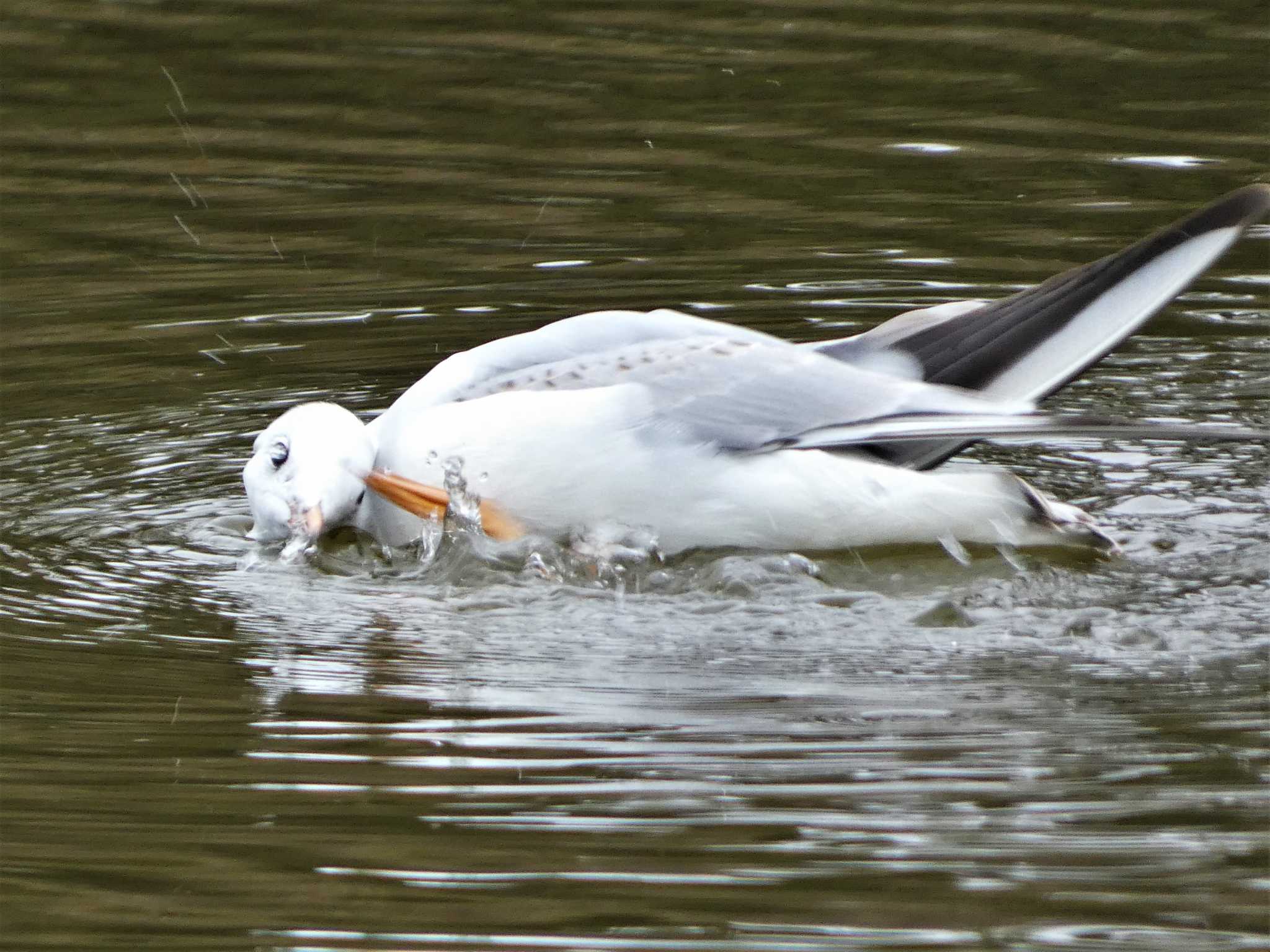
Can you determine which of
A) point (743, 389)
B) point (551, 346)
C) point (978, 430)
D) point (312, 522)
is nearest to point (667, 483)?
point (743, 389)

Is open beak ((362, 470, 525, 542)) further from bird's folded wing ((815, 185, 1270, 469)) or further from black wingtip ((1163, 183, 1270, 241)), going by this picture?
black wingtip ((1163, 183, 1270, 241))

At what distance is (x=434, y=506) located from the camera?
5238 millimetres

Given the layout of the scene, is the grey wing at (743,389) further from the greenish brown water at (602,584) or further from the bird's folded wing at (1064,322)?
the greenish brown water at (602,584)

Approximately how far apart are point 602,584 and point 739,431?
1.71ft

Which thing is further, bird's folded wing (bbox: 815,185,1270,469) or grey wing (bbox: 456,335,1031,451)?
bird's folded wing (bbox: 815,185,1270,469)

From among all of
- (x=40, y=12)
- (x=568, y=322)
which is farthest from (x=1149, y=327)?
(x=40, y=12)

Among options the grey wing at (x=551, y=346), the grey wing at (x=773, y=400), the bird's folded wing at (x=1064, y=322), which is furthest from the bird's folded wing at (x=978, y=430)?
the grey wing at (x=551, y=346)

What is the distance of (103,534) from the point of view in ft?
18.8

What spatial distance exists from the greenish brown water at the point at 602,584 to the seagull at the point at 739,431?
0.42 feet

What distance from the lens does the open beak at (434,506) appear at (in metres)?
5.22

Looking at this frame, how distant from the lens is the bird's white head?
17.6 ft

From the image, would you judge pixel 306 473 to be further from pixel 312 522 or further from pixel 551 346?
pixel 551 346

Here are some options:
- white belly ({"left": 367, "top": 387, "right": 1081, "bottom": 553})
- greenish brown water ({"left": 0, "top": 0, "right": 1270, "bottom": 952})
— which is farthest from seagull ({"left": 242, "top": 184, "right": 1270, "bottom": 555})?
greenish brown water ({"left": 0, "top": 0, "right": 1270, "bottom": 952})

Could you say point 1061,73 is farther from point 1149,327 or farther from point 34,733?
point 34,733
